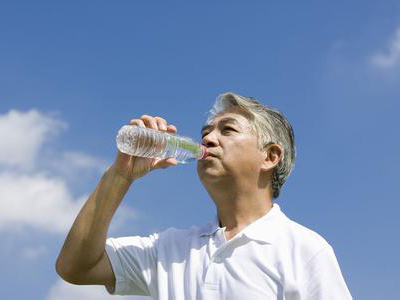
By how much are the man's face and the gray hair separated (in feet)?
0.23

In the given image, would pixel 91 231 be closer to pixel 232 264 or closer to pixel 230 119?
pixel 232 264

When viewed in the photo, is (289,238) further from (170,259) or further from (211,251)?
(170,259)

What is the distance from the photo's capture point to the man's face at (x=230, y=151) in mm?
3869

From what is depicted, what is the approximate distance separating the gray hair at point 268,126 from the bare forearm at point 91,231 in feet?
3.21

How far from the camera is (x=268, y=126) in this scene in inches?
167


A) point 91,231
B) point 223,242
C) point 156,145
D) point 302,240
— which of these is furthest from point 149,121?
point 302,240

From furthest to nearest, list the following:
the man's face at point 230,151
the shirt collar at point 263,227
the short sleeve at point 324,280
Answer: the man's face at point 230,151, the shirt collar at point 263,227, the short sleeve at point 324,280

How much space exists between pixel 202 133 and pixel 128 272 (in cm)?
114

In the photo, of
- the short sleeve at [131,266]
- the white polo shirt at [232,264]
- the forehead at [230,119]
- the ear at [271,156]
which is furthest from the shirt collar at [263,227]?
the forehead at [230,119]

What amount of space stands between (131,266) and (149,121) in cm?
98

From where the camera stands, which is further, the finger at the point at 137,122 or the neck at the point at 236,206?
the neck at the point at 236,206

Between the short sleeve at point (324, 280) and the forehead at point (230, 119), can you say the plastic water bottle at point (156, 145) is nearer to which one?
the forehead at point (230, 119)

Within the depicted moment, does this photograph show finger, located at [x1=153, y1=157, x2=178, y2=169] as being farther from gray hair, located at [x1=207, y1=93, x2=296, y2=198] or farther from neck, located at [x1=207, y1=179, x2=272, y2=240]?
gray hair, located at [x1=207, y1=93, x2=296, y2=198]

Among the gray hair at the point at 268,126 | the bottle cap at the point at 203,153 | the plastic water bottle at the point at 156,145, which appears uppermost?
the gray hair at the point at 268,126
